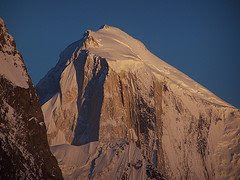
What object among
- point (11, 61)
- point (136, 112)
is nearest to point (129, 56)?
point (136, 112)

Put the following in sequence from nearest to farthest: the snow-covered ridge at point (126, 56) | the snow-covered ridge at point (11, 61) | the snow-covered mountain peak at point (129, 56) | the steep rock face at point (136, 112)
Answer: the snow-covered ridge at point (11, 61), the steep rock face at point (136, 112), the snow-covered mountain peak at point (129, 56), the snow-covered ridge at point (126, 56)

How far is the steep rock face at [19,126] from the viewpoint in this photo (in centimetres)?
8344

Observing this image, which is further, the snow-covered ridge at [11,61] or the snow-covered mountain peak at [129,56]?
the snow-covered mountain peak at [129,56]

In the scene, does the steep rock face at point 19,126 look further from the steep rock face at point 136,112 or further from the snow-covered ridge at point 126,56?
the snow-covered ridge at point 126,56

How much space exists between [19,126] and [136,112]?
43913 millimetres

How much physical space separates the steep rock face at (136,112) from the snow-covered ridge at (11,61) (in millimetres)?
→ 23681

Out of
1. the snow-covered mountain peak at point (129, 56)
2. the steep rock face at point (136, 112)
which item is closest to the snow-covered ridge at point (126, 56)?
the snow-covered mountain peak at point (129, 56)

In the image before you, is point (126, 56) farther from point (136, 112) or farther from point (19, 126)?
point (19, 126)

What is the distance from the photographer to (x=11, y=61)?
90.9 metres

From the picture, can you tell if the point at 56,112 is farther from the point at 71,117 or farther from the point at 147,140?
the point at 147,140

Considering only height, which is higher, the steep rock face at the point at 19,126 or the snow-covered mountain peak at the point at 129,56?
the snow-covered mountain peak at the point at 129,56

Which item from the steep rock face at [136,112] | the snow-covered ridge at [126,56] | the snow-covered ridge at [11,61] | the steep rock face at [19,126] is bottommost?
the steep rock face at [19,126]

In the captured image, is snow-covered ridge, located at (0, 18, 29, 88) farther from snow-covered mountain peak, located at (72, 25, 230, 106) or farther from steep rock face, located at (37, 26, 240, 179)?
snow-covered mountain peak, located at (72, 25, 230, 106)

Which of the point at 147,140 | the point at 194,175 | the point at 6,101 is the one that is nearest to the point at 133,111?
the point at 147,140
